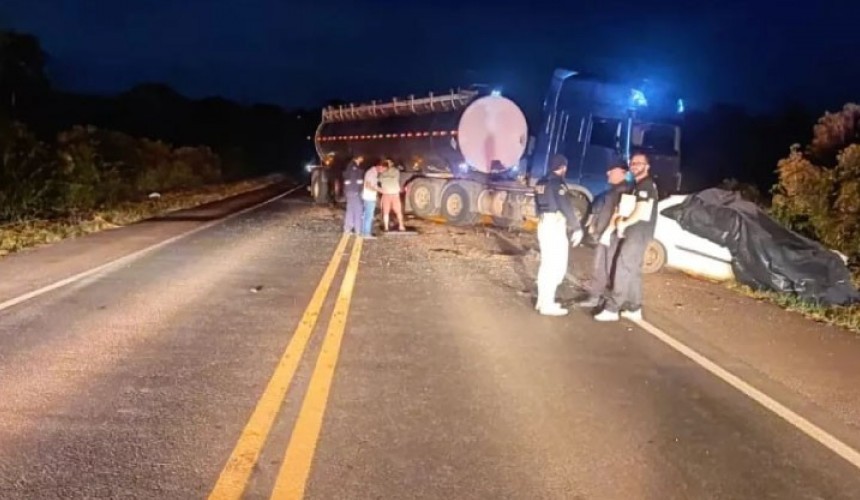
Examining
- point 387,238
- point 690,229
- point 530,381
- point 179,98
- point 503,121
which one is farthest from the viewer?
point 179,98

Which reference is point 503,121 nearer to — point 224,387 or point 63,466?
point 224,387

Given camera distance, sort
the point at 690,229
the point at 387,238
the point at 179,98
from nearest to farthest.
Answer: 1. the point at 690,229
2. the point at 387,238
3. the point at 179,98

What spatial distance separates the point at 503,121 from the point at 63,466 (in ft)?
61.2

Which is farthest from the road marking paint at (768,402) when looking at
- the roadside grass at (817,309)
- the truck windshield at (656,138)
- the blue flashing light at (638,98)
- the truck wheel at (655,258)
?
the blue flashing light at (638,98)

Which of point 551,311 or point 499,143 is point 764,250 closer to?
point 551,311

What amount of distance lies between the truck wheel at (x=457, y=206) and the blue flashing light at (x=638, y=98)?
17.5ft

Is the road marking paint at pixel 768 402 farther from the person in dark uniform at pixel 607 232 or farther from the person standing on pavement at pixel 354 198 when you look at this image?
the person standing on pavement at pixel 354 198

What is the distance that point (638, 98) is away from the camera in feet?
64.0

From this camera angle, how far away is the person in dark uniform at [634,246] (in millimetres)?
10109

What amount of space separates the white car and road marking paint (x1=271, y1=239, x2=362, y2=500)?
631 centimetres

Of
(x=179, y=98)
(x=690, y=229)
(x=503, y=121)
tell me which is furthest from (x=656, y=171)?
(x=179, y=98)

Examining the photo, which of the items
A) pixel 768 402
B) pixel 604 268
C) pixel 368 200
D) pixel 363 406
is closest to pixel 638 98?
pixel 368 200

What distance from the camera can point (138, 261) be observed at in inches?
567

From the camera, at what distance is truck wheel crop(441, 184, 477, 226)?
77.5ft
